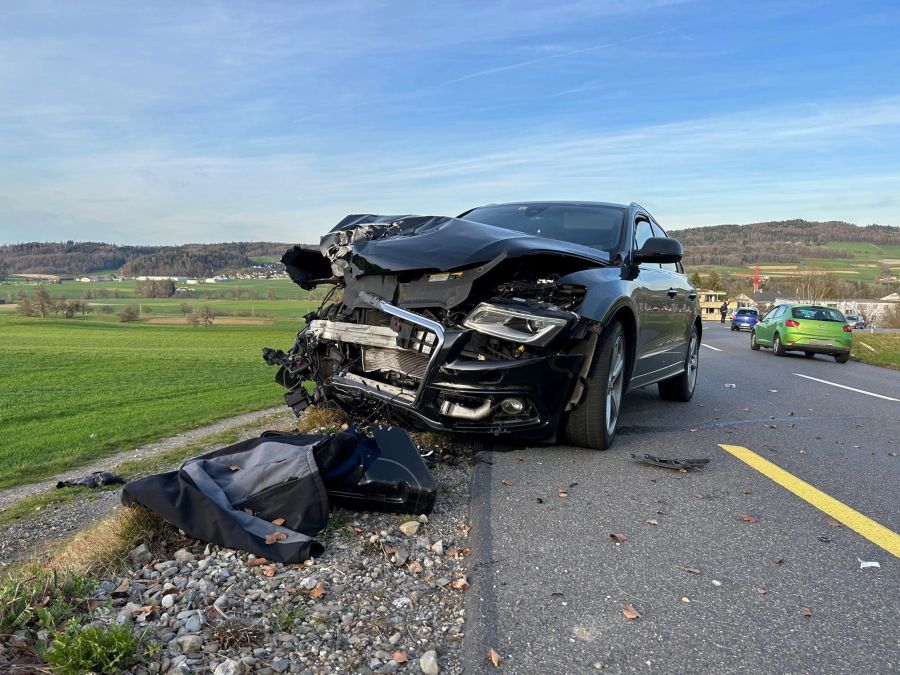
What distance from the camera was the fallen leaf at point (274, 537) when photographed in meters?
3.11

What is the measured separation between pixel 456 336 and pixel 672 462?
1.91 metres

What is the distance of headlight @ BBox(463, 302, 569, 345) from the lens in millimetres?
4426

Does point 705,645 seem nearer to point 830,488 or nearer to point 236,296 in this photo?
point 830,488

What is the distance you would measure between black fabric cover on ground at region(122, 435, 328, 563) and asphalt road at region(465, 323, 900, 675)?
808 millimetres

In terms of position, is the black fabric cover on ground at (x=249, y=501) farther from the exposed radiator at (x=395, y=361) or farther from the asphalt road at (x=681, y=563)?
the exposed radiator at (x=395, y=361)

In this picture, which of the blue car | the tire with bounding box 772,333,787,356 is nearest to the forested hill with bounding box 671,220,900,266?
the blue car

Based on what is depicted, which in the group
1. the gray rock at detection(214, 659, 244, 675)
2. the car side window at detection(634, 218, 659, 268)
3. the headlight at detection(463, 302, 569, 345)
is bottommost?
the gray rock at detection(214, 659, 244, 675)

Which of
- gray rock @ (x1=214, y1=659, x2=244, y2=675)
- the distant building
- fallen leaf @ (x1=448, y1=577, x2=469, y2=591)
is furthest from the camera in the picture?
the distant building

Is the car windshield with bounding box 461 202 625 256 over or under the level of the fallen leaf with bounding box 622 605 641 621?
over

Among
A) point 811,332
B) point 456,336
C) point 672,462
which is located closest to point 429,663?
point 456,336

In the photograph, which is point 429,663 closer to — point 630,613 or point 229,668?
point 229,668

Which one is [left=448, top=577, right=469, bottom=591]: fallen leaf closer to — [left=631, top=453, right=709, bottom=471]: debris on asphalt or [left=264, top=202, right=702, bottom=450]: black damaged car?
[left=264, top=202, right=702, bottom=450]: black damaged car

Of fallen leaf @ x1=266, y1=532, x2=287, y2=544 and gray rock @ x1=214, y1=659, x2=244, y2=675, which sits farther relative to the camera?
fallen leaf @ x1=266, y1=532, x2=287, y2=544

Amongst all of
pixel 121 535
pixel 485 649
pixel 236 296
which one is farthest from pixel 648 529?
pixel 236 296
